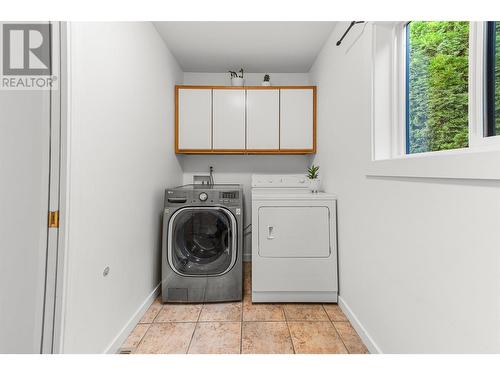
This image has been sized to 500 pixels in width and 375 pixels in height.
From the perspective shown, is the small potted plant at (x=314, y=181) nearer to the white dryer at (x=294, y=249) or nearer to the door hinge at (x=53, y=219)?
the white dryer at (x=294, y=249)

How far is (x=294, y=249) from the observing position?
2131 mm

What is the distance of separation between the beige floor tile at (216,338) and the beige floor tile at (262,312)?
0.47ft

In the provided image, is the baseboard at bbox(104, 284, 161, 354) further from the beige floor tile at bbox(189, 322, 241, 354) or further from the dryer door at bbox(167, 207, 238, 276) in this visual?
the beige floor tile at bbox(189, 322, 241, 354)

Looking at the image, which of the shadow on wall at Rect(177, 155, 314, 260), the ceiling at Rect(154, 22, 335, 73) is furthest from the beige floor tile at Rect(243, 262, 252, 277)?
the ceiling at Rect(154, 22, 335, 73)

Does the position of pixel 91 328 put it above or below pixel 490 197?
below

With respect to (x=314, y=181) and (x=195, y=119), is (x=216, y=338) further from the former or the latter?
(x=195, y=119)

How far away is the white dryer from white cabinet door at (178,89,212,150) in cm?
111

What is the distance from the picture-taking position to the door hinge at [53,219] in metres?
1.09

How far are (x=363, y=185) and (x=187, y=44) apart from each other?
2076 millimetres

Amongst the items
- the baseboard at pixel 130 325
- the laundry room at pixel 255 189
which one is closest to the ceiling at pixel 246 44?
the laundry room at pixel 255 189

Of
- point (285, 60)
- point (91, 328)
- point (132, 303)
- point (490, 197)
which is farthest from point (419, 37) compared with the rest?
point (132, 303)

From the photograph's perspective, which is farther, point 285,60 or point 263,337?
point 285,60
